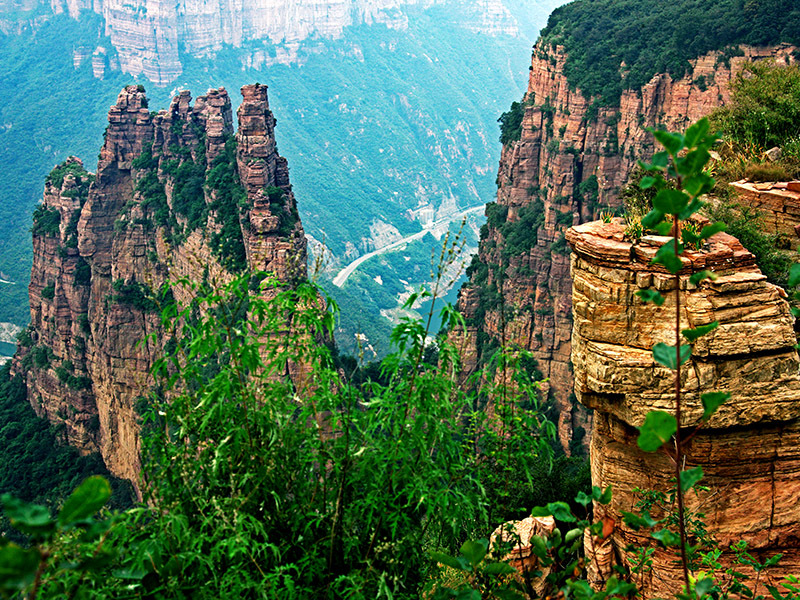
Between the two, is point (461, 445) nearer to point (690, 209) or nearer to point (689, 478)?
point (689, 478)

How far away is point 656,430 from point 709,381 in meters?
5.62

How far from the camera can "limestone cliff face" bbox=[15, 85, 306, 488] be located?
40.3 m

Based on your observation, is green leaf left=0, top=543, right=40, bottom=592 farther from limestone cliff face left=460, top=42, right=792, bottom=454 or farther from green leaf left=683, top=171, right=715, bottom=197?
limestone cliff face left=460, top=42, right=792, bottom=454

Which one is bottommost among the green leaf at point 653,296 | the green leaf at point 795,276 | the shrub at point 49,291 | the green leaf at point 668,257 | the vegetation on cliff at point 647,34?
the shrub at point 49,291

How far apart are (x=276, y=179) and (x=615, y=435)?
27.3 m

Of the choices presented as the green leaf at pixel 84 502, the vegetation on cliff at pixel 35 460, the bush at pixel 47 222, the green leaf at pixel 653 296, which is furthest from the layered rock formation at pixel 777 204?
the bush at pixel 47 222

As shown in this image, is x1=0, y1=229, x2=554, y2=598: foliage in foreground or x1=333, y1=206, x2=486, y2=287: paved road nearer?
x1=0, y1=229, x2=554, y2=598: foliage in foreground

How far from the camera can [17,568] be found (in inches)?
103

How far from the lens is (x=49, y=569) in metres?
4.57

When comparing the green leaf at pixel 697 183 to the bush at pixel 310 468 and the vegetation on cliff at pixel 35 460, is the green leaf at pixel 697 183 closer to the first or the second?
the bush at pixel 310 468

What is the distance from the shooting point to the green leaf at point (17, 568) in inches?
101

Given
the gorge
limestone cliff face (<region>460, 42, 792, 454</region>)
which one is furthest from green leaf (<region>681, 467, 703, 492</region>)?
limestone cliff face (<region>460, 42, 792, 454</region>)

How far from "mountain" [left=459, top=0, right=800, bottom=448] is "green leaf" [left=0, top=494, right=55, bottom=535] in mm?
38497

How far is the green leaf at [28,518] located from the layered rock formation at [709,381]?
718 centimetres
